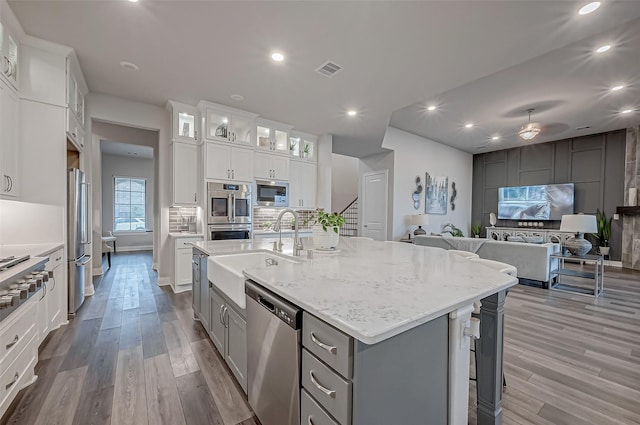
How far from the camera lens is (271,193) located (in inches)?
199

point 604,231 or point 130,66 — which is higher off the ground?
point 130,66

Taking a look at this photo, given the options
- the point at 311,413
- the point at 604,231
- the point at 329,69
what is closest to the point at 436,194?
the point at 604,231

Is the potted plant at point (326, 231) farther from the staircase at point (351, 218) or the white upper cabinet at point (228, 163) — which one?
the staircase at point (351, 218)

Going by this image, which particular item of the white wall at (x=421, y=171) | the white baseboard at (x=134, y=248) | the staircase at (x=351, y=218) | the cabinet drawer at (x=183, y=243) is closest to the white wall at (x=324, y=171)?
the white wall at (x=421, y=171)

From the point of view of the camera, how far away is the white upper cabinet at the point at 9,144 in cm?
229

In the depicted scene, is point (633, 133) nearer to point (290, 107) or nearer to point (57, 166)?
point (290, 107)

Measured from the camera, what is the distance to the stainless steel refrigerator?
303cm

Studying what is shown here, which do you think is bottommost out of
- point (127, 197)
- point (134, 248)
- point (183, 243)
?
point (134, 248)

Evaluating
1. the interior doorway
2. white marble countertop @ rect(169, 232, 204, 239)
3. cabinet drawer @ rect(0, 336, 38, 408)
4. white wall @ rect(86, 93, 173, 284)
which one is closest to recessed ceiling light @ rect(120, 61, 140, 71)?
white wall @ rect(86, 93, 173, 284)

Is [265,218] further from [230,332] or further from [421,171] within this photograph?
[421,171]

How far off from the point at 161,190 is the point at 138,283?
1678 mm

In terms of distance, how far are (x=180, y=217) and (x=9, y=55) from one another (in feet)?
8.75

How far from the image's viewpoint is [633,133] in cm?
628

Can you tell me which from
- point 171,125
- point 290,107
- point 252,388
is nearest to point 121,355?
point 252,388
